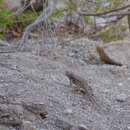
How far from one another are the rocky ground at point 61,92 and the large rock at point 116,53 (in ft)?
0.23

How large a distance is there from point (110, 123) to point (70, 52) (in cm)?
177

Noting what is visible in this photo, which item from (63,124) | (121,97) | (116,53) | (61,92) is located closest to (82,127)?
(63,124)

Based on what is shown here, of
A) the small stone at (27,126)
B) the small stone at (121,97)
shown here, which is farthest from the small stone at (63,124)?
the small stone at (121,97)

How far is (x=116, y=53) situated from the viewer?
14.8ft

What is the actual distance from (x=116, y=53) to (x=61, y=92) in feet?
5.17

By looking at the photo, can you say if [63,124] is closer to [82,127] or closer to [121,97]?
[82,127]

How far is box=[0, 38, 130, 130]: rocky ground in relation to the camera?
2.37 m

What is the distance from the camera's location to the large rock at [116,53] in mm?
4359

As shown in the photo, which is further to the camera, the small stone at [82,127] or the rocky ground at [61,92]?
the small stone at [82,127]

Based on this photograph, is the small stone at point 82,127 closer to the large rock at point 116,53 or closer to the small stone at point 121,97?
the small stone at point 121,97

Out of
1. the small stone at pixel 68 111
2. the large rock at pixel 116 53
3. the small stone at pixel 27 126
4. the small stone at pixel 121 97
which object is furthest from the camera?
the large rock at pixel 116 53

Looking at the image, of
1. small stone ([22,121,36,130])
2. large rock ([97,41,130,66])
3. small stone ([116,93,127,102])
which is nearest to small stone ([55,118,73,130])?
small stone ([22,121,36,130])

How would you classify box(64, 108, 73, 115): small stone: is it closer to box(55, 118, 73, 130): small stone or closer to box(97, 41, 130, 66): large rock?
box(55, 118, 73, 130): small stone

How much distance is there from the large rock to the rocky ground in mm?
69
